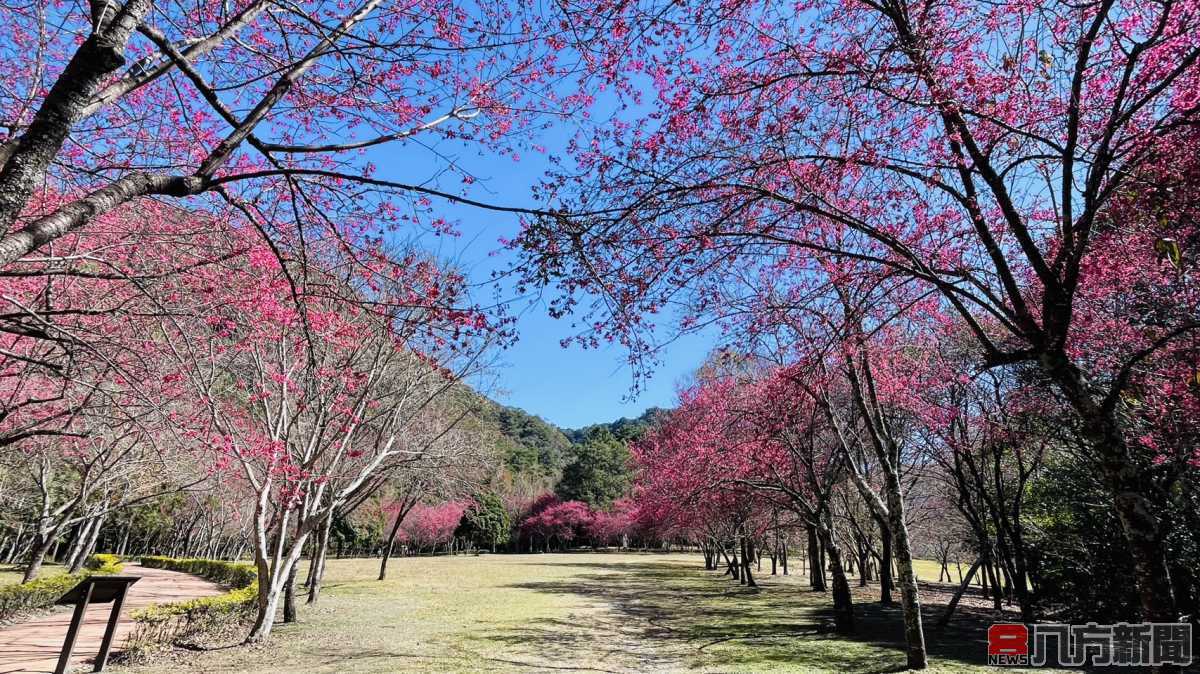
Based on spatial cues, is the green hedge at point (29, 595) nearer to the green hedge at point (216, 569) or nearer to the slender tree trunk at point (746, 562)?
the green hedge at point (216, 569)

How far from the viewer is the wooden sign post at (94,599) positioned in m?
7.11

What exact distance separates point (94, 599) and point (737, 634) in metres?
11.2

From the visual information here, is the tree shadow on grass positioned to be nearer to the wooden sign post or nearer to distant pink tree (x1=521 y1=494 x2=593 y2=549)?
the wooden sign post

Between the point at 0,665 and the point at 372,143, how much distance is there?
420 inches

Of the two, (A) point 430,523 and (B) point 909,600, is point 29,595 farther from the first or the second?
(A) point 430,523

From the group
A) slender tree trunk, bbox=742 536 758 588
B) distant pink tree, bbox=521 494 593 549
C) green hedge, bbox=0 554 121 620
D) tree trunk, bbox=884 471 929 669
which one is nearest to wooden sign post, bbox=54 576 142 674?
green hedge, bbox=0 554 121 620

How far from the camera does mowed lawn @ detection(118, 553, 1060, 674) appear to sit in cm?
878

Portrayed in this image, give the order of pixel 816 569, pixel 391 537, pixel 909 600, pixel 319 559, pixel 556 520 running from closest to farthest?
pixel 909 600
pixel 319 559
pixel 816 569
pixel 391 537
pixel 556 520

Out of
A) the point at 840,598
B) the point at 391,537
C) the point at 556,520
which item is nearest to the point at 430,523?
the point at 556,520

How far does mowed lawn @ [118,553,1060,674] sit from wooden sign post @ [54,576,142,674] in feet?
2.34

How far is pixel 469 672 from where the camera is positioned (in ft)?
26.7

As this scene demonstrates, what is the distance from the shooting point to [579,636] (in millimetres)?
11695

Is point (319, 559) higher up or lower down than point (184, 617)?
higher up

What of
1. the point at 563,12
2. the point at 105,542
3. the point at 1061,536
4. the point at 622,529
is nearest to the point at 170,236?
the point at 563,12
